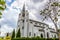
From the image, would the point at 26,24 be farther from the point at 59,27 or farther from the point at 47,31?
the point at 59,27

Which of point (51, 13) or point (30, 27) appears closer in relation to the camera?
point (51, 13)

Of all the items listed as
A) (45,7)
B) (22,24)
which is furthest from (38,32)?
(45,7)

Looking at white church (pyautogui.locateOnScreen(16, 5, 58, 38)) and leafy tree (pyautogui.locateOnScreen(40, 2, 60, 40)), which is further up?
leafy tree (pyautogui.locateOnScreen(40, 2, 60, 40))

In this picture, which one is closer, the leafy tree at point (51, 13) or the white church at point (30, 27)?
the leafy tree at point (51, 13)

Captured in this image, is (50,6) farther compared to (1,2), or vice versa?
(50,6)

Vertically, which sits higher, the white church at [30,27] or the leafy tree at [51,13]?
the leafy tree at [51,13]

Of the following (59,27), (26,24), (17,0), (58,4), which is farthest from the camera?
(26,24)

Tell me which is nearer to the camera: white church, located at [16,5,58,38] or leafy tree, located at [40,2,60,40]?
leafy tree, located at [40,2,60,40]

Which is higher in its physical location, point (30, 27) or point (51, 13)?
point (51, 13)

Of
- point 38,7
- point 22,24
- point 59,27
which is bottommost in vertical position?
point 22,24

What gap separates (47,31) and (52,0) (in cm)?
1195

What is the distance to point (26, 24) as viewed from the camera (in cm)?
1825

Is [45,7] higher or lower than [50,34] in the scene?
higher

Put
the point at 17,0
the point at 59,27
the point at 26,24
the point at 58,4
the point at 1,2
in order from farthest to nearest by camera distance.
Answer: the point at 26,24 → the point at 59,27 → the point at 17,0 → the point at 58,4 → the point at 1,2
